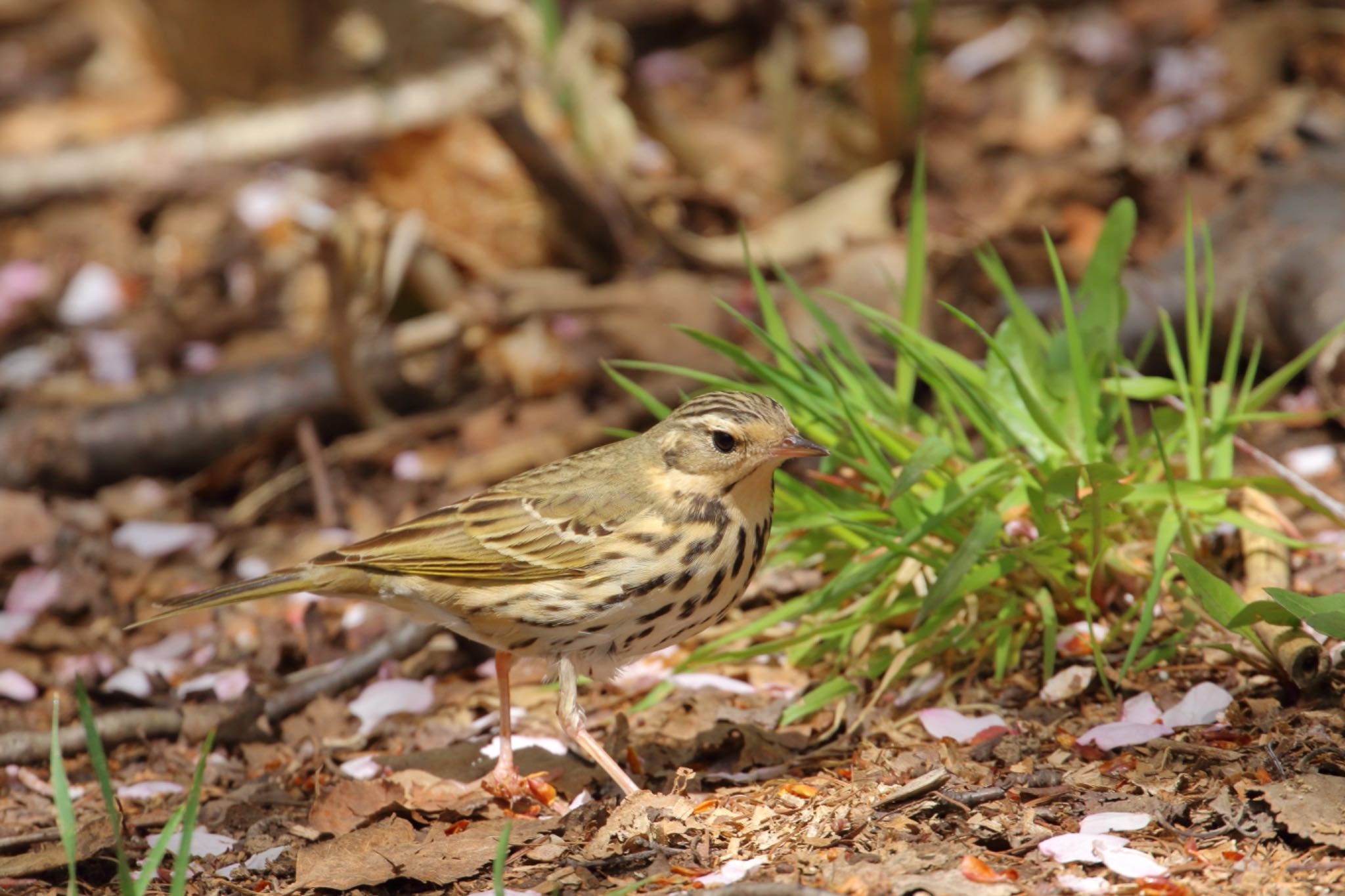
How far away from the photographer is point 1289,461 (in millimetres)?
5957

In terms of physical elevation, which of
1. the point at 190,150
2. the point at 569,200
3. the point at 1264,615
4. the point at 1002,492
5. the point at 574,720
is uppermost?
the point at 190,150

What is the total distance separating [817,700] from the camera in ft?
15.6

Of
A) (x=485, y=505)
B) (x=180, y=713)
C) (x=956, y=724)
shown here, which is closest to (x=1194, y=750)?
(x=956, y=724)

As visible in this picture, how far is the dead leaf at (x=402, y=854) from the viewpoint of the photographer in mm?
3975

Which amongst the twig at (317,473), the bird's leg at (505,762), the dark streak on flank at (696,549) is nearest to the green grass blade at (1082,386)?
the dark streak on flank at (696,549)

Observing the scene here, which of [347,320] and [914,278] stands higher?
[914,278]

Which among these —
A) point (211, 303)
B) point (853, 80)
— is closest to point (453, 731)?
point (211, 303)

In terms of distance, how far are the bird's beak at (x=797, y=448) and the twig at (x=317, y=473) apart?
3.20m

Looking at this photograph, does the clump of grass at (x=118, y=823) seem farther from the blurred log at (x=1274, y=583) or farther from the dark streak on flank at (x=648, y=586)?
the blurred log at (x=1274, y=583)

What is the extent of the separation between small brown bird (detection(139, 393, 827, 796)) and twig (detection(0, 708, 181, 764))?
0.69 meters

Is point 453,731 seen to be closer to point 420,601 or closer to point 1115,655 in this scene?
point 420,601

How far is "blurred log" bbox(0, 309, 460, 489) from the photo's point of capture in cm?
743

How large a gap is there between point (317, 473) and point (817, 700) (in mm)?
3329

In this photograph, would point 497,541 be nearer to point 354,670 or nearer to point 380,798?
point 380,798
